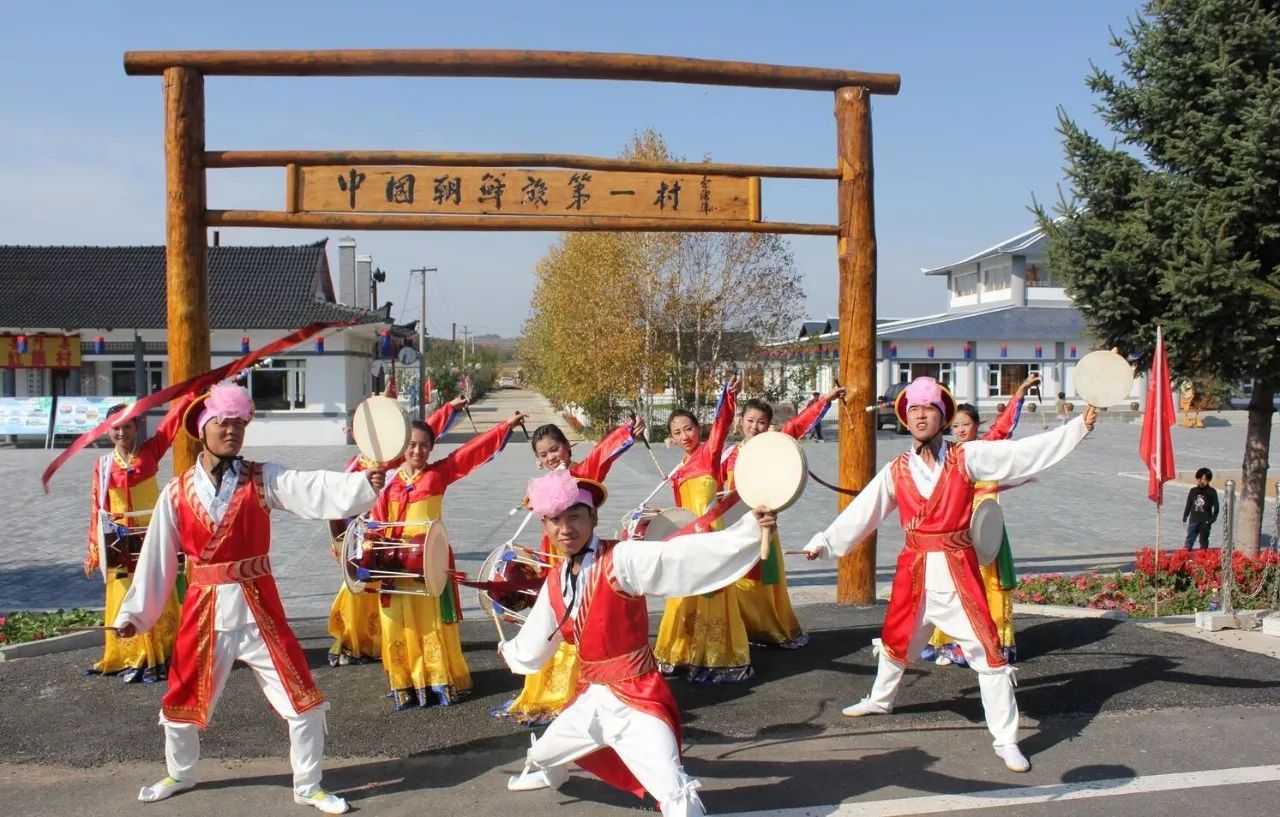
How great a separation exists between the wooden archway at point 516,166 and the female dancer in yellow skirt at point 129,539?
0.34m

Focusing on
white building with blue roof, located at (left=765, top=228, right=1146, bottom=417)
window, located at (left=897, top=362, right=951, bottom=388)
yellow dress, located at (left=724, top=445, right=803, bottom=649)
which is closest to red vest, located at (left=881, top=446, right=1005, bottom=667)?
yellow dress, located at (left=724, top=445, right=803, bottom=649)

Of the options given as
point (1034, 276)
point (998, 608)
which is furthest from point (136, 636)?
point (1034, 276)

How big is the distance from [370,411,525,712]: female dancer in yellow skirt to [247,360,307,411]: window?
2600cm

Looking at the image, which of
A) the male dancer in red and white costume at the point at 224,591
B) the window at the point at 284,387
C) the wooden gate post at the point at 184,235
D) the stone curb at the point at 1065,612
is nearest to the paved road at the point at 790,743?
the male dancer in red and white costume at the point at 224,591

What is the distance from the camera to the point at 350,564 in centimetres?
573

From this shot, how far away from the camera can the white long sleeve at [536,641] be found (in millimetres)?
4270

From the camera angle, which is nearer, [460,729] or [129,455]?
[460,729]

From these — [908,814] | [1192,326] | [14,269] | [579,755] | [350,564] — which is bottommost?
[908,814]

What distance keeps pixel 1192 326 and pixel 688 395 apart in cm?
2094

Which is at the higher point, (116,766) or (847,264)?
(847,264)

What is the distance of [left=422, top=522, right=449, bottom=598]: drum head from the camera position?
16.2 feet

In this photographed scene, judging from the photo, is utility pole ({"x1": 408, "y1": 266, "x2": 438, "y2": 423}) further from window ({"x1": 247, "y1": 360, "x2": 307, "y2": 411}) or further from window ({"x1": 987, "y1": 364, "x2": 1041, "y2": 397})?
window ({"x1": 987, "y1": 364, "x2": 1041, "y2": 397})

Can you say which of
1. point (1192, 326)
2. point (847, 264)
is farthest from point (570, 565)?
point (1192, 326)

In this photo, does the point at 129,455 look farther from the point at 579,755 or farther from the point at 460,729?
the point at 579,755
